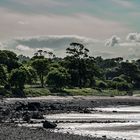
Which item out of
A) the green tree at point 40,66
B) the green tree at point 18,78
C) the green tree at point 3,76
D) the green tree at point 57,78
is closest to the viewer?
the green tree at point 18,78

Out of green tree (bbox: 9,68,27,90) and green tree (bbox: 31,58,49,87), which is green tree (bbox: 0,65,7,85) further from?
green tree (bbox: 31,58,49,87)

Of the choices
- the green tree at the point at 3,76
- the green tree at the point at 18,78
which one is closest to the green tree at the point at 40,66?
the green tree at the point at 3,76

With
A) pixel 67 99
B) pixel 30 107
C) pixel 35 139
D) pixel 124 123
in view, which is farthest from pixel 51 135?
pixel 67 99

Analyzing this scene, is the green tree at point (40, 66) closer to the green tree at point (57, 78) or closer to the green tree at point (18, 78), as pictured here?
the green tree at point (57, 78)

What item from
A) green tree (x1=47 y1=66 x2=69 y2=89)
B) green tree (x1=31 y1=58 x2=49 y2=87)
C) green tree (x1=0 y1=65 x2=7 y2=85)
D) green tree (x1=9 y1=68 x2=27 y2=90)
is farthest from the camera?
green tree (x1=31 y1=58 x2=49 y2=87)

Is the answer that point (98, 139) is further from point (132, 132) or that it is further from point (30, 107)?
point (30, 107)

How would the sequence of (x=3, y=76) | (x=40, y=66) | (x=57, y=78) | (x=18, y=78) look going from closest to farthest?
(x=18, y=78)
(x=3, y=76)
(x=57, y=78)
(x=40, y=66)

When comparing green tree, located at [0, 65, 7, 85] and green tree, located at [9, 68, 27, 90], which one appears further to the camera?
green tree, located at [0, 65, 7, 85]

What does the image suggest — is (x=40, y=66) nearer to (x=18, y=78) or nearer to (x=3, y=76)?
(x=3, y=76)

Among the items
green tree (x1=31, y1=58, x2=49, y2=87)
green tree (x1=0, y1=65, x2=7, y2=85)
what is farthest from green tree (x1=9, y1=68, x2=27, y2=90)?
green tree (x1=31, y1=58, x2=49, y2=87)

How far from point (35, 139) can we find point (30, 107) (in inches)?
2016

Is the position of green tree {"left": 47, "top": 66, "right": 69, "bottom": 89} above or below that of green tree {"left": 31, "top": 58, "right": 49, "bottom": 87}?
below

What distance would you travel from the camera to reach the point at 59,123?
72938mm

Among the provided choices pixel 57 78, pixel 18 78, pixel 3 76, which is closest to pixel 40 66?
pixel 57 78
